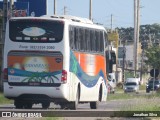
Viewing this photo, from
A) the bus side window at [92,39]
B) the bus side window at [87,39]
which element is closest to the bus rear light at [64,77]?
the bus side window at [87,39]

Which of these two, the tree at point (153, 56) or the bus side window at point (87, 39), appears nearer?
the bus side window at point (87, 39)

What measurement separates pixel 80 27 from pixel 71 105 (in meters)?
3.40

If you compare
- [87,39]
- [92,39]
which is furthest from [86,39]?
[92,39]

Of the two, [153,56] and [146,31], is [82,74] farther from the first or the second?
[146,31]

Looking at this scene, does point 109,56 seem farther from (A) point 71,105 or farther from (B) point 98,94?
(A) point 71,105

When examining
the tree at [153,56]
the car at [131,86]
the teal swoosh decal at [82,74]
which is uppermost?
the teal swoosh decal at [82,74]

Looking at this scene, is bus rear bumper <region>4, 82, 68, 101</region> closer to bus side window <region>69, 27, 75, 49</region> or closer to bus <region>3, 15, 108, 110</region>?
bus <region>3, 15, 108, 110</region>

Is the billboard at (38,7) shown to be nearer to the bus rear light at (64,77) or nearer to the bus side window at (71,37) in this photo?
the bus side window at (71,37)

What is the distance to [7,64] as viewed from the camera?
2694 cm

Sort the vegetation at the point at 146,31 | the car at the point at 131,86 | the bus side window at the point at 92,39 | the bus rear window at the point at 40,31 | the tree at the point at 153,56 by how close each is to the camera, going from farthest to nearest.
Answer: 1. the vegetation at the point at 146,31
2. the tree at the point at 153,56
3. the car at the point at 131,86
4. the bus side window at the point at 92,39
5. the bus rear window at the point at 40,31

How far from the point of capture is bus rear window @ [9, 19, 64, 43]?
26891 mm

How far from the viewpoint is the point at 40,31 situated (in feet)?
88.3

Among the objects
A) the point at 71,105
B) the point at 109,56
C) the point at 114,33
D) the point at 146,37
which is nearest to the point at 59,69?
the point at 71,105

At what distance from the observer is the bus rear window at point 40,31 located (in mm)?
26891
